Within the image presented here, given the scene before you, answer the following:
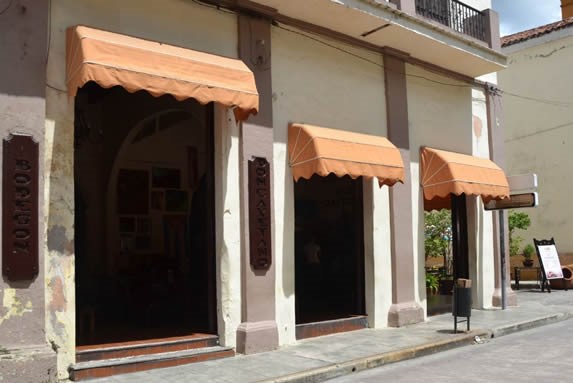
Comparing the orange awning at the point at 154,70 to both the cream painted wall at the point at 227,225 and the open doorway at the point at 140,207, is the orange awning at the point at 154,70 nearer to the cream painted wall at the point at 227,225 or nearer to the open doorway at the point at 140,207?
the cream painted wall at the point at 227,225

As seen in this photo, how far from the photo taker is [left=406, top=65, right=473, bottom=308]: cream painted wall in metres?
12.3

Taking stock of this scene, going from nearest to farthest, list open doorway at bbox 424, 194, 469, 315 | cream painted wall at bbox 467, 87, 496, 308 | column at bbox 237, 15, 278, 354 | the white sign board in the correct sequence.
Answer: column at bbox 237, 15, 278, 354
cream painted wall at bbox 467, 87, 496, 308
open doorway at bbox 424, 194, 469, 315
the white sign board

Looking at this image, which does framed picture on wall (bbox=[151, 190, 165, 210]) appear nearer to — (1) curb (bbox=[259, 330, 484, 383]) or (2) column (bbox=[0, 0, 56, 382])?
(2) column (bbox=[0, 0, 56, 382])

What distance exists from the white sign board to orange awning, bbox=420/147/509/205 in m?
5.73

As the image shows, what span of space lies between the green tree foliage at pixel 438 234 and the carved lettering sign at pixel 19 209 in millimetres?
13136

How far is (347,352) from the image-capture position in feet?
29.5

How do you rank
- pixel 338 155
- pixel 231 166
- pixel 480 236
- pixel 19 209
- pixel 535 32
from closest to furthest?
pixel 19 209, pixel 231 166, pixel 338 155, pixel 480 236, pixel 535 32

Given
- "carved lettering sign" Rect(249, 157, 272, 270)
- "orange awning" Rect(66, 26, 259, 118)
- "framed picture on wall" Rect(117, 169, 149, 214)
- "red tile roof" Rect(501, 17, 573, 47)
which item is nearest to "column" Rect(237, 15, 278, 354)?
"carved lettering sign" Rect(249, 157, 272, 270)

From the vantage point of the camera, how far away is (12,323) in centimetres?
679

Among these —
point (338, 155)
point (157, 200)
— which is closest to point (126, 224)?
point (157, 200)

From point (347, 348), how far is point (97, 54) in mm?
5489

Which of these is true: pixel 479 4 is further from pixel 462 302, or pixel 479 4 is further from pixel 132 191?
pixel 132 191

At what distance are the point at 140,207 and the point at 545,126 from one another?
15731 mm

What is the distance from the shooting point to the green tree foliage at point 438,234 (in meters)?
18.0
